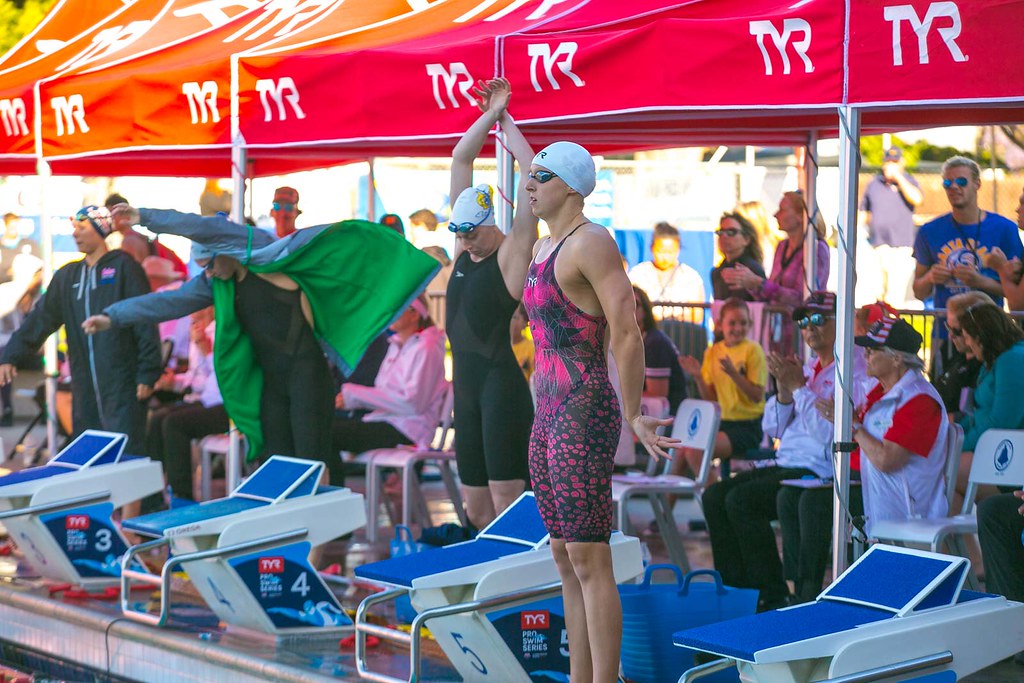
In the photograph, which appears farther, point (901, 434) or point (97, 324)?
point (97, 324)

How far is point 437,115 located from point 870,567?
2856 millimetres

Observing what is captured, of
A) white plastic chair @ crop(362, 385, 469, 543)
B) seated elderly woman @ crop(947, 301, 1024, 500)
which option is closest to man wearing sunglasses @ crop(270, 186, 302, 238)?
white plastic chair @ crop(362, 385, 469, 543)

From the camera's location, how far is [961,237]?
7773mm

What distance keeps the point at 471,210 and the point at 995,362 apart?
2.35 meters

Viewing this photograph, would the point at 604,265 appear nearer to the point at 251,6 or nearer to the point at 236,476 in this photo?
the point at 236,476

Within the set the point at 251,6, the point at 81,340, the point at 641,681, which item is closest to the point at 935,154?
the point at 251,6

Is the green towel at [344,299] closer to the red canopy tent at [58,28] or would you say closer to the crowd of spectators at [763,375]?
the crowd of spectators at [763,375]

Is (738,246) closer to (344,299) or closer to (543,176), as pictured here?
(344,299)

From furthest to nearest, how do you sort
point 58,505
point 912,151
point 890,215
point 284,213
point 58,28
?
point 912,151 → point 890,215 → point 58,28 → point 284,213 → point 58,505

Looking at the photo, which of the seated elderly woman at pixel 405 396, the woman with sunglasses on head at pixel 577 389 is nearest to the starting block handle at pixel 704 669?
the woman with sunglasses on head at pixel 577 389

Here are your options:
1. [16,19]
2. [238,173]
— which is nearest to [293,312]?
[238,173]

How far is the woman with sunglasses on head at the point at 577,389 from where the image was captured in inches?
176

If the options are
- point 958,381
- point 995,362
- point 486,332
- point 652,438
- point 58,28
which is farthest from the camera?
point 58,28

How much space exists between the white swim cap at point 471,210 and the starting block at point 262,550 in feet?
5.14
